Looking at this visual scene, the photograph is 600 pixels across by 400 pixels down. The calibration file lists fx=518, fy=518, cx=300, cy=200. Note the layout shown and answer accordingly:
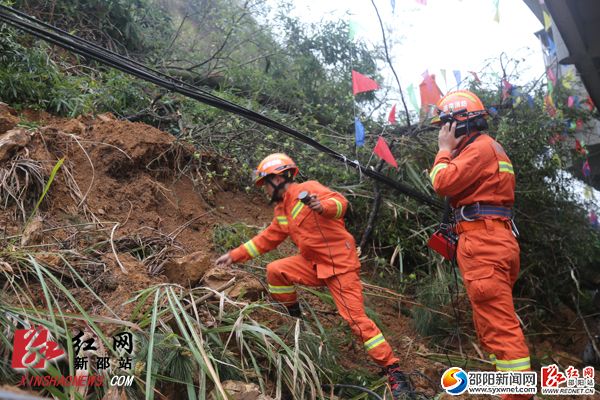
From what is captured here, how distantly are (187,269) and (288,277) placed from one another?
2.50ft

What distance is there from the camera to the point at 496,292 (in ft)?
10.9

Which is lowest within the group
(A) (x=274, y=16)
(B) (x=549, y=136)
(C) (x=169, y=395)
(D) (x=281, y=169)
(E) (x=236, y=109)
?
(C) (x=169, y=395)

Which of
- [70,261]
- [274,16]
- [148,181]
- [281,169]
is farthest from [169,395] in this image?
[274,16]

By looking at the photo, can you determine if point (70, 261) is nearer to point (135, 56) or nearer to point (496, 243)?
point (496, 243)

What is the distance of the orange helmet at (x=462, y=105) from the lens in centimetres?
371

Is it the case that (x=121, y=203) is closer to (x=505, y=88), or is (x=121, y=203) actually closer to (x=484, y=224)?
(x=484, y=224)

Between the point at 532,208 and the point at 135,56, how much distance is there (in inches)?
244

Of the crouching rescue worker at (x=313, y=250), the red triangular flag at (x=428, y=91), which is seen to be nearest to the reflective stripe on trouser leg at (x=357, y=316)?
the crouching rescue worker at (x=313, y=250)

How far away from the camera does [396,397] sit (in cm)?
338

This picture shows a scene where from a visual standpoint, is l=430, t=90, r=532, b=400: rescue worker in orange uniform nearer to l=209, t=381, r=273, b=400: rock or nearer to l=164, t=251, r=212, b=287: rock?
l=209, t=381, r=273, b=400: rock

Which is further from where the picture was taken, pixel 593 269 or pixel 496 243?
pixel 593 269

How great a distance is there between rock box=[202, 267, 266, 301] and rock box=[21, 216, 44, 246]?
1172 millimetres

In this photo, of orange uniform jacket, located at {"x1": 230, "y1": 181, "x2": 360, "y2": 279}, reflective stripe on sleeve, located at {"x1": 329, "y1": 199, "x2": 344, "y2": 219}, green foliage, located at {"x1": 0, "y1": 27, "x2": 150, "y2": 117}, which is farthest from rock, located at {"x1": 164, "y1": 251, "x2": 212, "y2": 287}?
green foliage, located at {"x1": 0, "y1": 27, "x2": 150, "y2": 117}

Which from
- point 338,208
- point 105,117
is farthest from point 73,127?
point 338,208
